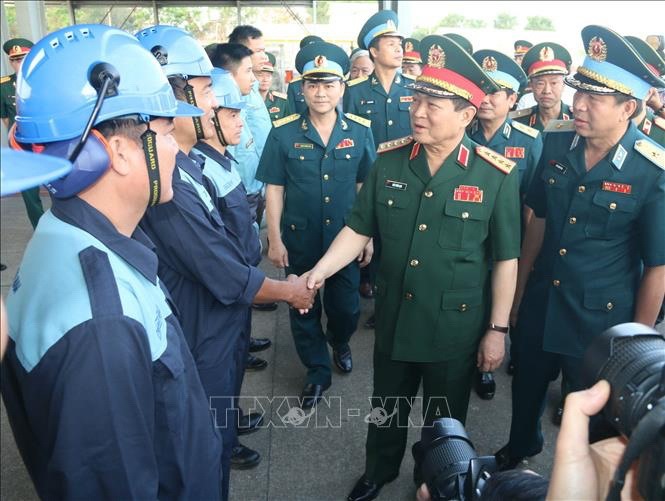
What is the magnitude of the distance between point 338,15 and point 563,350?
34.0ft

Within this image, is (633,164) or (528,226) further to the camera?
(528,226)

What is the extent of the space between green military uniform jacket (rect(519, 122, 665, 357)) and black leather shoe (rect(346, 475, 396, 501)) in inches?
40.3

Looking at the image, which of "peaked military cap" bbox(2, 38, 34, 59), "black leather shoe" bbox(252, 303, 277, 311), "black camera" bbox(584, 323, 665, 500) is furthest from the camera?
"peaked military cap" bbox(2, 38, 34, 59)

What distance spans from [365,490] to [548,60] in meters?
3.40

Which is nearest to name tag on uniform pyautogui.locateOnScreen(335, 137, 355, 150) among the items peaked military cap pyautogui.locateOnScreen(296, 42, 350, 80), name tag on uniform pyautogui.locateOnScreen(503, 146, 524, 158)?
peaked military cap pyautogui.locateOnScreen(296, 42, 350, 80)

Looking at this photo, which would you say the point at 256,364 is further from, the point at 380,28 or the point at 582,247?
the point at 380,28

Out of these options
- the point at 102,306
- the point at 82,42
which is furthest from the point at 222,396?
the point at 82,42

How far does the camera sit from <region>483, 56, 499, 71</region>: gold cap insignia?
12.3 ft

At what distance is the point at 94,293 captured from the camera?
1.05 m

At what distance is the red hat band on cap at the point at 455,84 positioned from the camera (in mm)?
2064

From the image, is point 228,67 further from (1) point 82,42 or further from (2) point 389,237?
(1) point 82,42

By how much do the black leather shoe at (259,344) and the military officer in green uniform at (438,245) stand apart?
1.65 m

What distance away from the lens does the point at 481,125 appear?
12.2 ft

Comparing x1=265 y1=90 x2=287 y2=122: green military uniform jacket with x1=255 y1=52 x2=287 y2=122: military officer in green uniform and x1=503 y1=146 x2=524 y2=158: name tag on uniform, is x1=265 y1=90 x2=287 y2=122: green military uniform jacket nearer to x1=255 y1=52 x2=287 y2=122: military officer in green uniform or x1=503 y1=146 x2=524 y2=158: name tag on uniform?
x1=255 y1=52 x2=287 y2=122: military officer in green uniform
